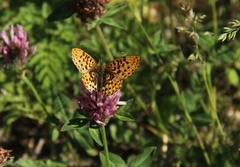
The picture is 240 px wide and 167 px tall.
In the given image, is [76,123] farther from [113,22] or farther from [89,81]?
[113,22]

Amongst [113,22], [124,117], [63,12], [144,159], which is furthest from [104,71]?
[63,12]

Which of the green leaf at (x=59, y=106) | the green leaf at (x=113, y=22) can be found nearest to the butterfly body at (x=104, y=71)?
the green leaf at (x=113, y=22)

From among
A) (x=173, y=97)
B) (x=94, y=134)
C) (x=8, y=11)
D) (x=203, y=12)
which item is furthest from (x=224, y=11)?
(x=94, y=134)

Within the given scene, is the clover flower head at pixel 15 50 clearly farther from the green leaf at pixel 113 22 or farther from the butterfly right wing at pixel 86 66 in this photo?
the butterfly right wing at pixel 86 66

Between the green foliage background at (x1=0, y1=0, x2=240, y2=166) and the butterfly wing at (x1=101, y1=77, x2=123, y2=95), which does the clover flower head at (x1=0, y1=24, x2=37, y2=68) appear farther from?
the butterfly wing at (x1=101, y1=77, x2=123, y2=95)

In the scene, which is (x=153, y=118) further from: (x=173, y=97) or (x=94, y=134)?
(x=94, y=134)

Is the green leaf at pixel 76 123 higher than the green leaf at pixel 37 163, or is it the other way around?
the green leaf at pixel 76 123
